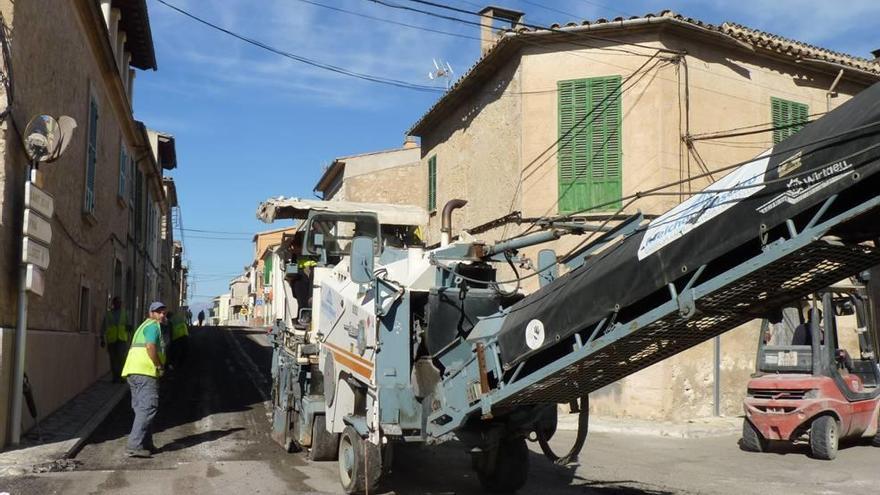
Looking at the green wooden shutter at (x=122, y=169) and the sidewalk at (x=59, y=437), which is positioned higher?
the green wooden shutter at (x=122, y=169)

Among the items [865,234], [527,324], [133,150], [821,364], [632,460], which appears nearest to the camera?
[865,234]

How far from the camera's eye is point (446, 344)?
6820 mm

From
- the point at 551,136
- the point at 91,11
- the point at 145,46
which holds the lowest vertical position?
the point at 551,136

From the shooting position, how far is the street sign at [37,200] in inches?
340

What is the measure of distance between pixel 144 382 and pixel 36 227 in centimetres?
208

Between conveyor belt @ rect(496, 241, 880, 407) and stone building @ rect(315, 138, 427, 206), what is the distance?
2710cm

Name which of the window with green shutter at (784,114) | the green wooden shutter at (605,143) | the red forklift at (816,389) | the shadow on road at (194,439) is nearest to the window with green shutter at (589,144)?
the green wooden shutter at (605,143)

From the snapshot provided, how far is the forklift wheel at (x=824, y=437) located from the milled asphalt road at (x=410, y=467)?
0.54 feet

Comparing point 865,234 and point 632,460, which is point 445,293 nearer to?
point 865,234

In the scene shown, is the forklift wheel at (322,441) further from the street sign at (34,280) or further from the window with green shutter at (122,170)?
the window with green shutter at (122,170)

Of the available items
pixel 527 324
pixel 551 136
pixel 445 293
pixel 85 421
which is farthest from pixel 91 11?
pixel 527 324

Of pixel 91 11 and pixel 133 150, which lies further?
pixel 133 150

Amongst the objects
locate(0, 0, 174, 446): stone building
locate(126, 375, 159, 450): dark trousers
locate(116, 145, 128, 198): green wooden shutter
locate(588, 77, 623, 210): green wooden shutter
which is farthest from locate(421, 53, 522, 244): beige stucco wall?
locate(126, 375, 159, 450): dark trousers

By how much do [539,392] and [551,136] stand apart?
Answer: 9445 mm
